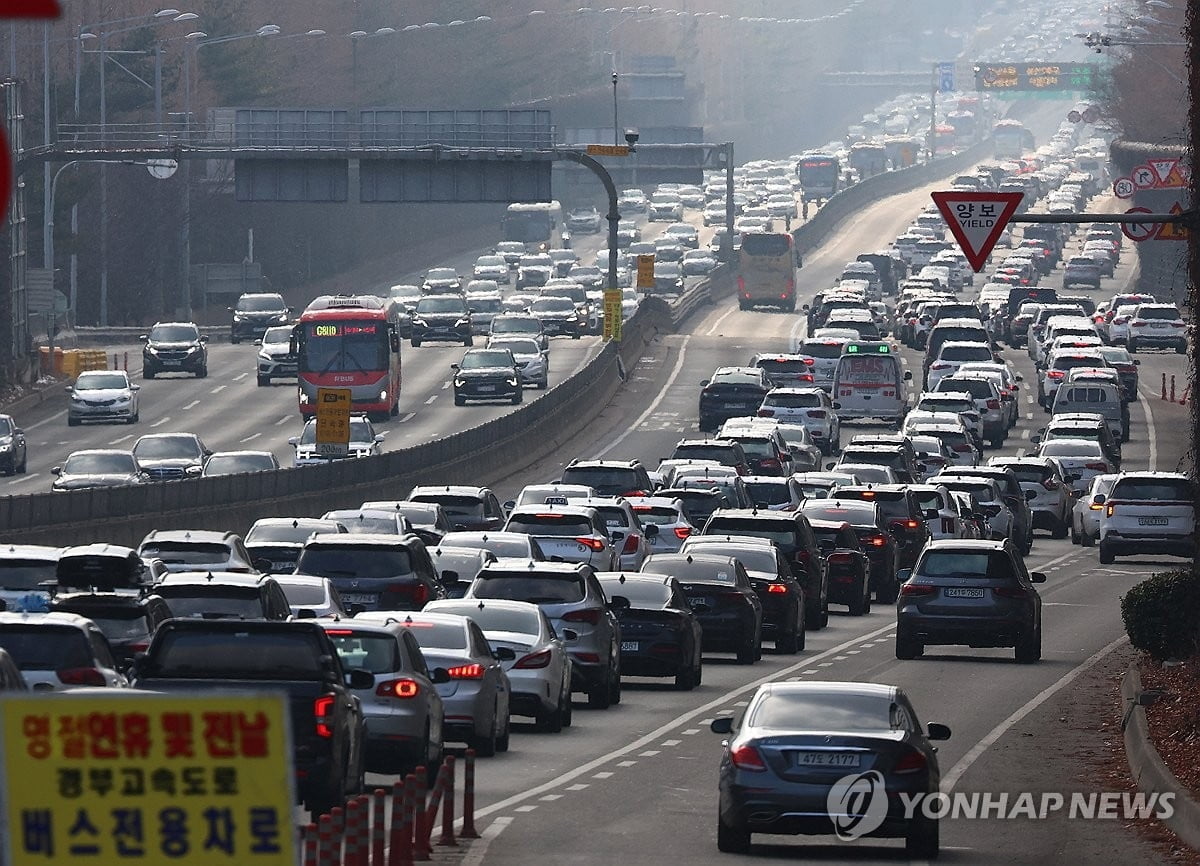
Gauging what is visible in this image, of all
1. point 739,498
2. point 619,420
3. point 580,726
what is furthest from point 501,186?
point 580,726

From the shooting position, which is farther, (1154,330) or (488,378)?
(1154,330)

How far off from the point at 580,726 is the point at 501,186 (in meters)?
59.5

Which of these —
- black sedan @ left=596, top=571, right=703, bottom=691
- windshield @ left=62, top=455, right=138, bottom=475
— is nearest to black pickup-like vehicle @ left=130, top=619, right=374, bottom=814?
black sedan @ left=596, top=571, right=703, bottom=691

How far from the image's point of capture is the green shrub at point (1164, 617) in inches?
1105

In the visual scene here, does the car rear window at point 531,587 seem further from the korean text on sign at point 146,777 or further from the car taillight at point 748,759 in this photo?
the korean text on sign at point 146,777

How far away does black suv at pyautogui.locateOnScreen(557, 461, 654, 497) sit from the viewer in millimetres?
45281

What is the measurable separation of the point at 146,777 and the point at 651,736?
17.6 m

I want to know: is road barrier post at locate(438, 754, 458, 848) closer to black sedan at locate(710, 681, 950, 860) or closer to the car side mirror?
black sedan at locate(710, 681, 950, 860)

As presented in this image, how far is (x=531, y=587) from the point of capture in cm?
2627

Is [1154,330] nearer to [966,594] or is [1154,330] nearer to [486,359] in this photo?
[486,359]

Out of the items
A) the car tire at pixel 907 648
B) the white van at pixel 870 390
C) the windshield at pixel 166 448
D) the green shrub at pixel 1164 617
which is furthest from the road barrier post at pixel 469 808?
the white van at pixel 870 390

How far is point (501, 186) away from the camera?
83625 millimetres

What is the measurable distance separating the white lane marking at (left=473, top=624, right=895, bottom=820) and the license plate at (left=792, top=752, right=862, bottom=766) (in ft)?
8.82
